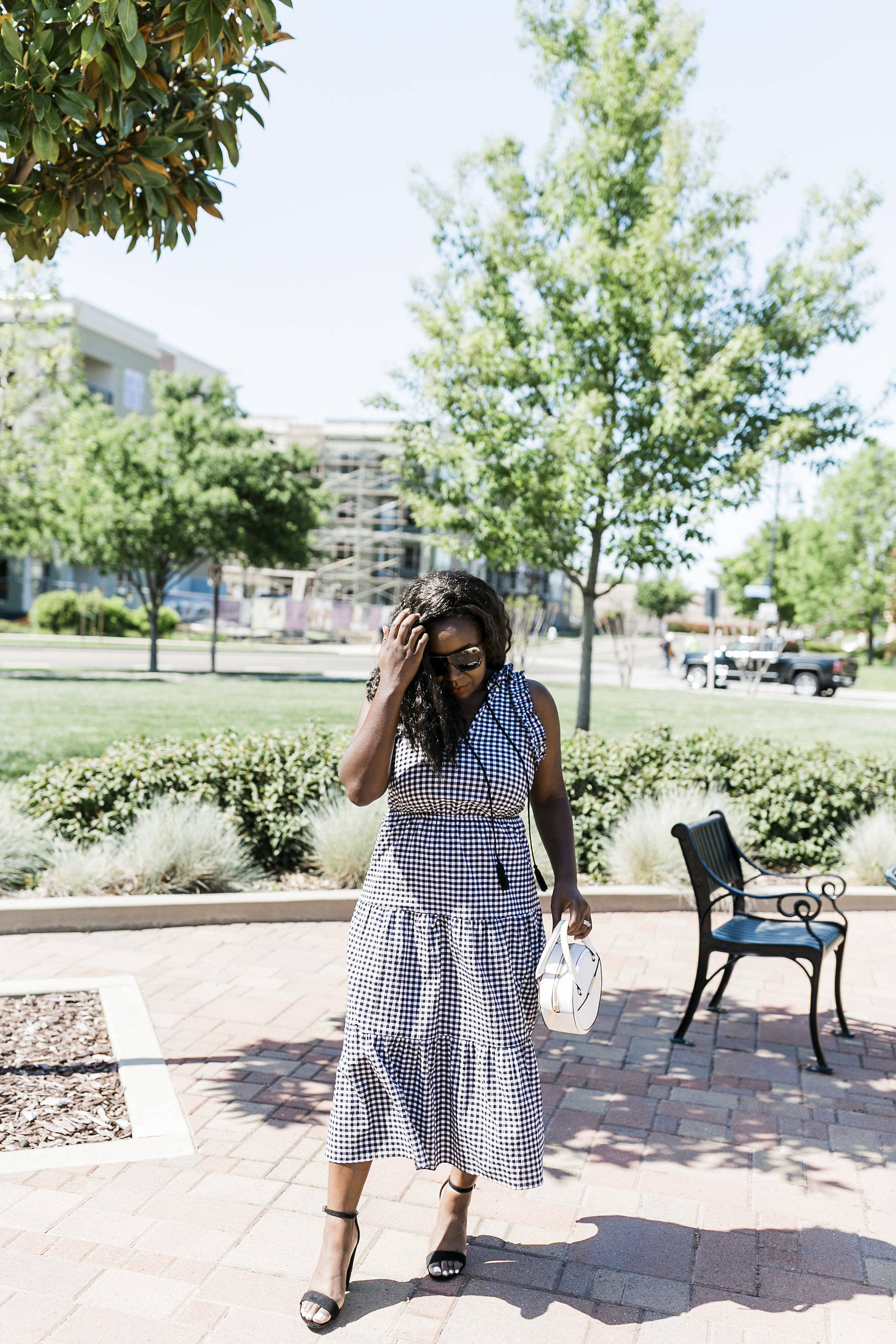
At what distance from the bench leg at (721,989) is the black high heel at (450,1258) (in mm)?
2374

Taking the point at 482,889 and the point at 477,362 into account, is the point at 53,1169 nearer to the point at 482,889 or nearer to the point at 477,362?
the point at 482,889

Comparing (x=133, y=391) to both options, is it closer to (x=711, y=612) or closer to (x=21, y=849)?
(x=711, y=612)

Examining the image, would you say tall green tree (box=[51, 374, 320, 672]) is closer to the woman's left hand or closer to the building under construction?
the woman's left hand

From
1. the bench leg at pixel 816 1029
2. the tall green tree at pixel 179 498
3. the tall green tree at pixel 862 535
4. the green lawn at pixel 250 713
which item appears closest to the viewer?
the bench leg at pixel 816 1029

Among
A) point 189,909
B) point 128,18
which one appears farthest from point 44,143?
point 189,909

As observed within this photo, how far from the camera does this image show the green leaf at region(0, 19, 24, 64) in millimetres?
3131

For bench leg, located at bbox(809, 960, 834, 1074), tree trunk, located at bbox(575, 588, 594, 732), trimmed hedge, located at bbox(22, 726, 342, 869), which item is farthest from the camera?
tree trunk, located at bbox(575, 588, 594, 732)

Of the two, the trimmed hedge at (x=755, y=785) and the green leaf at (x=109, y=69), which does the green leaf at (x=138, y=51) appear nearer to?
the green leaf at (x=109, y=69)

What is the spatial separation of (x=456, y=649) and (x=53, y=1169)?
2075mm

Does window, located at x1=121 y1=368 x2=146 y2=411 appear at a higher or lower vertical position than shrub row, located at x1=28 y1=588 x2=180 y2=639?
higher

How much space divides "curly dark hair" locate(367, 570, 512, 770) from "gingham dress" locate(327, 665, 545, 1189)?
0.15 ft

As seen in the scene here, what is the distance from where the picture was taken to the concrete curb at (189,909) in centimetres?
595

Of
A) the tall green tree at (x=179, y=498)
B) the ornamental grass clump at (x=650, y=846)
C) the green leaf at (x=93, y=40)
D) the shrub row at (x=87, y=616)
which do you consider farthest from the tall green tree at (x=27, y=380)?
the shrub row at (x=87, y=616)

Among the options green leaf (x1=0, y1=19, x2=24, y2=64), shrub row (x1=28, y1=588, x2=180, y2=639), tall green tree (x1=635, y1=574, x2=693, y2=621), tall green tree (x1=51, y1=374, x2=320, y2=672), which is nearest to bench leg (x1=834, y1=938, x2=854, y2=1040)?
green leaf (x1=0, y1=19, x2=24, y2=64)
